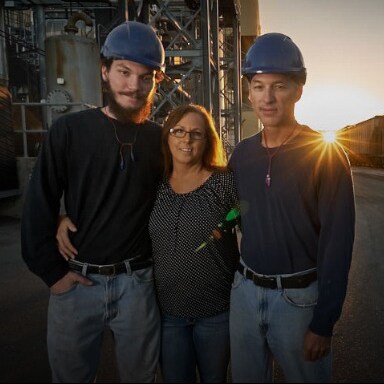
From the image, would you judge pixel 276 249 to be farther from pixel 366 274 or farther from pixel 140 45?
pixel 366 274

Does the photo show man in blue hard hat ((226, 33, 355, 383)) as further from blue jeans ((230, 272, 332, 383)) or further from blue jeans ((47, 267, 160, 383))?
blue jeans ((47, 267, 160, 383))

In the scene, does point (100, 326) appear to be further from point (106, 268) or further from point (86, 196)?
point (86, 196)

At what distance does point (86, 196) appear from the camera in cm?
240

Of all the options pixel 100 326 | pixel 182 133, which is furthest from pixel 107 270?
pixel 182 133

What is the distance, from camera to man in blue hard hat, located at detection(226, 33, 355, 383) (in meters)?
2.07

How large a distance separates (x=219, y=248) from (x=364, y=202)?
550 inches

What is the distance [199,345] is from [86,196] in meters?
1.23

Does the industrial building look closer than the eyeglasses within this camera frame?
No

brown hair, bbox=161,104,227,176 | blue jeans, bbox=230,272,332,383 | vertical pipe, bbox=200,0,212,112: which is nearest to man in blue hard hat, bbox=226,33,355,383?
blue jeans, bbox=230,272,332,383

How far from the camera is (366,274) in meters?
6.45

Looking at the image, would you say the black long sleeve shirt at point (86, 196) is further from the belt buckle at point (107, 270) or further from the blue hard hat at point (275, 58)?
the blue hard hat at point (275, 58)

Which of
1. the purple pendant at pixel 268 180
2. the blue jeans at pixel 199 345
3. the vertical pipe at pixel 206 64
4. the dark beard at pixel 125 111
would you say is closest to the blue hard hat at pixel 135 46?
the dark beard at pixel 125 111

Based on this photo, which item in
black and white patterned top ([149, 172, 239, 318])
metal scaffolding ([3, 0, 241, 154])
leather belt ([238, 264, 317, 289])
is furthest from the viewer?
metal scaffolding ([3, 0, 241, 154])

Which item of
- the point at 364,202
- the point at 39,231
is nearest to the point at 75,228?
the point at 39,231
